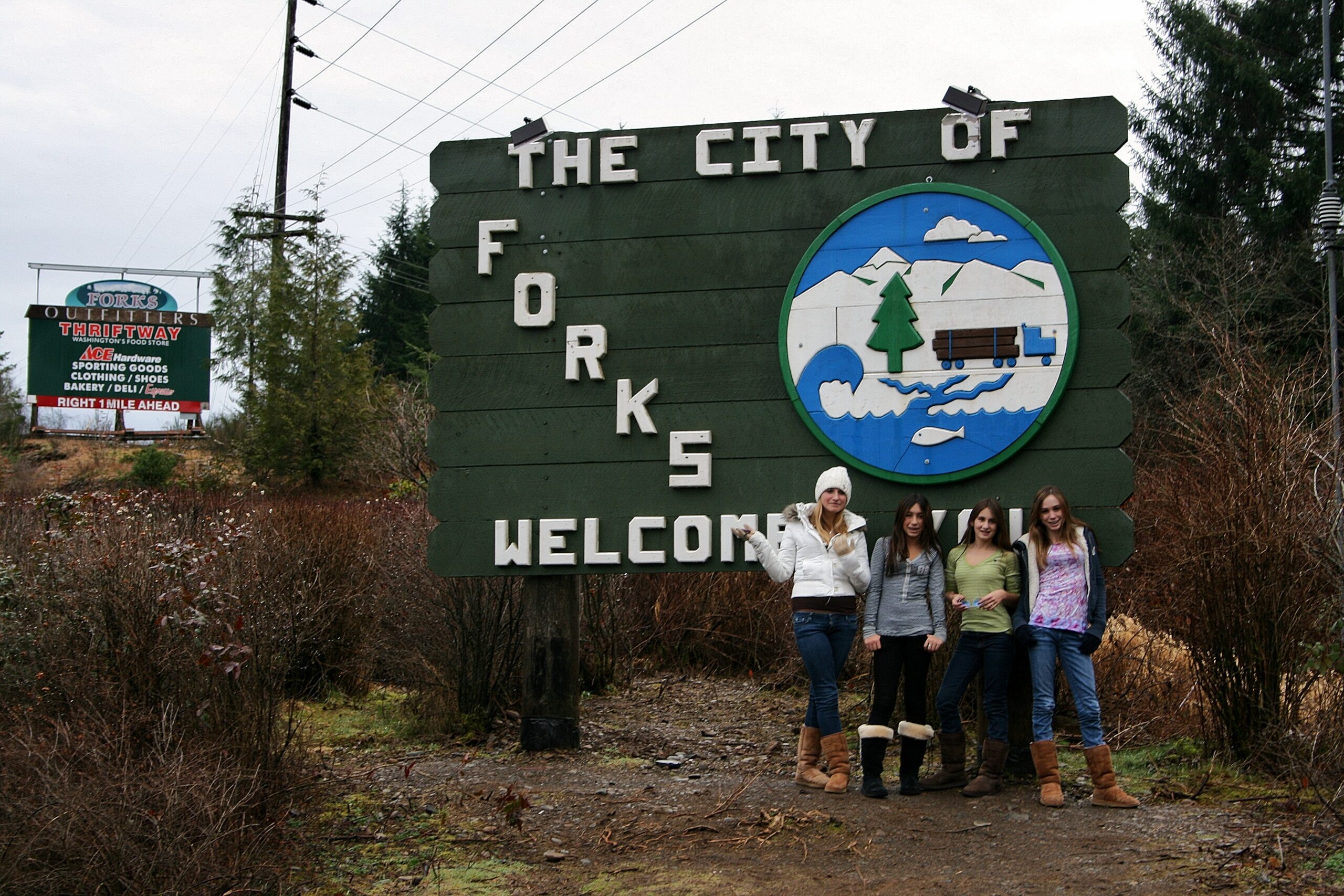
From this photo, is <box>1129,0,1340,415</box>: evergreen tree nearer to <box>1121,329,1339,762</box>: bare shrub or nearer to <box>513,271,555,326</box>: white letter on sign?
<box>1121,329,1339,762</box>: bare shrub

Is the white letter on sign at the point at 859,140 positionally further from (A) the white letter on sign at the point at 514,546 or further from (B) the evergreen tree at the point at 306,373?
(B) the evergreen tree at the point at 306,373

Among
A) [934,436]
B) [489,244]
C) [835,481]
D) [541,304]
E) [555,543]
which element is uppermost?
[489,244]

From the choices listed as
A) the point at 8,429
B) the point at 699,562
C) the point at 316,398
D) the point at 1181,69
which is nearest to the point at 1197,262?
the point at 1181,69

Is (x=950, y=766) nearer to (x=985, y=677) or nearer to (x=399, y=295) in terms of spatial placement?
(x=985, y=677)

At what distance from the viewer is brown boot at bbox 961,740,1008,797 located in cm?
616

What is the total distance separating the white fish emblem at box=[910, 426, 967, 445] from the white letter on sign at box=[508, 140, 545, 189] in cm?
266

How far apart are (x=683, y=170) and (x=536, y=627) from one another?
2.77m

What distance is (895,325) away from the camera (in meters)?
6.65

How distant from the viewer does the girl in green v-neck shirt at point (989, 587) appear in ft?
20.1

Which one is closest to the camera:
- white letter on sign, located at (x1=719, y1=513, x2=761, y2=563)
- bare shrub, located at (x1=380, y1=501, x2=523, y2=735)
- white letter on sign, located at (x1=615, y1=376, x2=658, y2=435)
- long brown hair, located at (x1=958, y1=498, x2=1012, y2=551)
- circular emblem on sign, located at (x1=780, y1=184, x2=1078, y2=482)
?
long brown hair, located at (x1=958, y1=498, x2=1012, y2=551)

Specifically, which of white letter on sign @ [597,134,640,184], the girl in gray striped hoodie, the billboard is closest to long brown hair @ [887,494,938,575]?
the girl in gray striped hoodie

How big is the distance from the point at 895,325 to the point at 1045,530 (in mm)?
1319

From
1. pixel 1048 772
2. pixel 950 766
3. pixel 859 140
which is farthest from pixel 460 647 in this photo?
pixel 859 140

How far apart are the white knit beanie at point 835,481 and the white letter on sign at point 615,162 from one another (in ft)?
6.87
